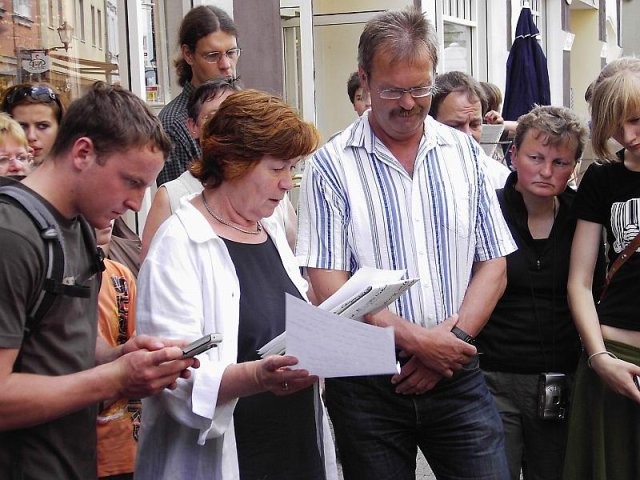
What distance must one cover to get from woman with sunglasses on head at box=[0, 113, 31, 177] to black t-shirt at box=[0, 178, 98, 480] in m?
1.19

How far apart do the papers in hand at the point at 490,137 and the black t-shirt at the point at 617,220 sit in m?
1.91

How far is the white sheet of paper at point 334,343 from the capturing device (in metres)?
2.57

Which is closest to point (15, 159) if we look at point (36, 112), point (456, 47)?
point (36, 112)

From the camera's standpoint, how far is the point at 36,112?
4.21 metres

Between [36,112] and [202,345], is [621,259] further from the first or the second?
[36,112]

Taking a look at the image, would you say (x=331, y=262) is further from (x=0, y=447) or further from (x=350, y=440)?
(x=0, y=447)

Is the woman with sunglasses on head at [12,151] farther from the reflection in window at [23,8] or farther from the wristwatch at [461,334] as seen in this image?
the reflection in window at [23,8]

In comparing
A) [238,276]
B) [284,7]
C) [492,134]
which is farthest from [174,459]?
[284,7]

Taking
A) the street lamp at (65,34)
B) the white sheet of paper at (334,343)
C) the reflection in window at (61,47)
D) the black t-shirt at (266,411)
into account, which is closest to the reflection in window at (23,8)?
the reflection in window at (61,47)

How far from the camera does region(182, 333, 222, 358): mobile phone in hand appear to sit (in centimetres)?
244

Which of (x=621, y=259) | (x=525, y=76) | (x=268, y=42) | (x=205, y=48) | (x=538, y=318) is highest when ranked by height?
(x=268, y=42)

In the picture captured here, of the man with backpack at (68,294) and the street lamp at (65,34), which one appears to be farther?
the street lamp at (65,34)

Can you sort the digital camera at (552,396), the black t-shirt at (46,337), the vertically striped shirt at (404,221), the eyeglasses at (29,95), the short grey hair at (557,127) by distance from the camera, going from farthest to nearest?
the eyeglasses at (29,95) < the short grey hair at (557,127) < the digital camera at (552,396) < the vertically striped shirt at (404,221) < the black t-shirt at (46,337)

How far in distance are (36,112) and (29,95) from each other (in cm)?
10
